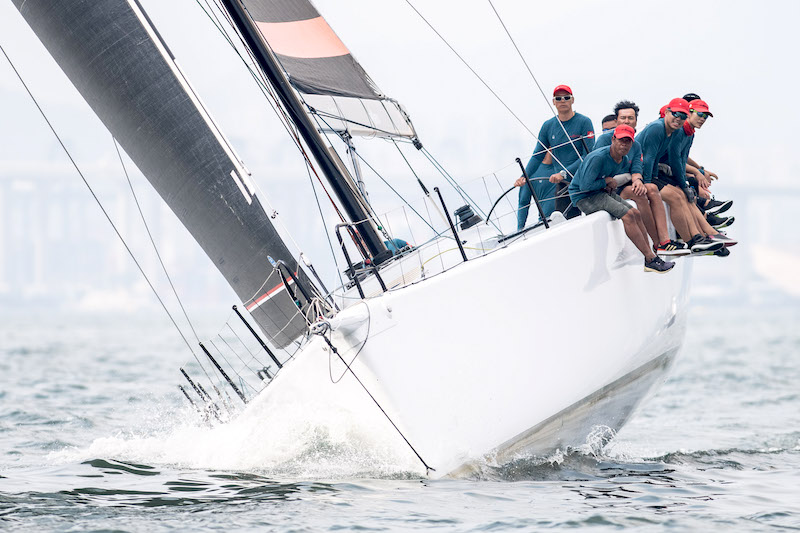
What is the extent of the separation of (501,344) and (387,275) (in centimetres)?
105

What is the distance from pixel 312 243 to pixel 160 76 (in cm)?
7281

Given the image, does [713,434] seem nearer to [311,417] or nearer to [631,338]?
[631,338]

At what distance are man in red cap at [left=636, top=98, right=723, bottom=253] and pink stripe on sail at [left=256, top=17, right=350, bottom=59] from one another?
7.06 ft

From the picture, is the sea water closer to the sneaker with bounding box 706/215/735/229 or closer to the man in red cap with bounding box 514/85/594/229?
the sneaker with bounding box 706/215/735/229

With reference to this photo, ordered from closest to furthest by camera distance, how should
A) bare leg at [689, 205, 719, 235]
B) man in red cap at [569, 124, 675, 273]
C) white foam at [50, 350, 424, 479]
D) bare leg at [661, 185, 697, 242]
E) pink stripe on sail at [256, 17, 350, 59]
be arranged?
1. white foam at [50, 350, 424, 479]
2. man in red cap at [569, 124, 675, 273]
3. bare leg at [661, 185, 697, 242]
4. bare leg at [689, 205, 719, 235]
5. pink stripe on sail at [256, 17, 350, 59]

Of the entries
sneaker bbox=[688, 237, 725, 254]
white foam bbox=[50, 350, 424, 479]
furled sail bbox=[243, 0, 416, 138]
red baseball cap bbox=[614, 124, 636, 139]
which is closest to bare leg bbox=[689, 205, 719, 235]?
sneaker bbox=[688, 237, 725, 254]

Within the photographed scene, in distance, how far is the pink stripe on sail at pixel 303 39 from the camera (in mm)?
6636

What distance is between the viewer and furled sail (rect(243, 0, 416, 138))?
6.67 meters

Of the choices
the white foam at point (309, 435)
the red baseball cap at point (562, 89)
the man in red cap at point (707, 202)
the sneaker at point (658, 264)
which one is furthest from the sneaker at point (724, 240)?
the white foam at point (309, 435)

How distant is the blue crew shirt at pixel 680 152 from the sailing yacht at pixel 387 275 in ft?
2.07

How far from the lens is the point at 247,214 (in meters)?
6.62

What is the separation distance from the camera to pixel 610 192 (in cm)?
596

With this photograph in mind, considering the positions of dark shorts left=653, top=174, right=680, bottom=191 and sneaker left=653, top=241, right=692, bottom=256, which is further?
dark shorts left=653, top=174, right=680, bottom=191

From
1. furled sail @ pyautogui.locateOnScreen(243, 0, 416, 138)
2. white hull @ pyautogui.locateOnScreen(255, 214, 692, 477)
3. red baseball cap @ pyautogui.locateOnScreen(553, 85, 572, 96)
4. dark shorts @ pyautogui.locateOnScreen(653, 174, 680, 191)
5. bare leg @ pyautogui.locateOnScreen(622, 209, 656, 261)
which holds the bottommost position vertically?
white hull @ pyautogui.locateOnScreen(255, 214, 692, 477)
